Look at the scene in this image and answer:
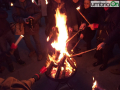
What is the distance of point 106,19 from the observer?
3676 millimetres

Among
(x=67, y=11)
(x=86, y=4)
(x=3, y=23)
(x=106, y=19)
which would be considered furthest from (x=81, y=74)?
(x=3, y=23)

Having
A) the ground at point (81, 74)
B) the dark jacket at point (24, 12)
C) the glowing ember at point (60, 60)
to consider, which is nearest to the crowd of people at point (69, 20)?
the dark jacket at point (24, 12)

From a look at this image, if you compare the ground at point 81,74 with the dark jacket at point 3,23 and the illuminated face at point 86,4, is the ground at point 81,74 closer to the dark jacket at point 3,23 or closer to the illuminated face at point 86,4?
the dark jacket at point 3,23

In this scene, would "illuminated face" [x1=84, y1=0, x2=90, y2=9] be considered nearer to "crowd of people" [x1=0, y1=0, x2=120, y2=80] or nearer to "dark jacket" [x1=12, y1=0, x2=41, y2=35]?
"crowd of people" [x1=0, y1=0, x2=120, y2=80]

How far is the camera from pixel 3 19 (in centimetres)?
395

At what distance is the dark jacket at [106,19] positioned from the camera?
10.9ft

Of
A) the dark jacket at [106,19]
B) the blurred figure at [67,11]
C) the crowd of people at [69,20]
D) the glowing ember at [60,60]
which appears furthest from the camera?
the blurred figure at [67,11]

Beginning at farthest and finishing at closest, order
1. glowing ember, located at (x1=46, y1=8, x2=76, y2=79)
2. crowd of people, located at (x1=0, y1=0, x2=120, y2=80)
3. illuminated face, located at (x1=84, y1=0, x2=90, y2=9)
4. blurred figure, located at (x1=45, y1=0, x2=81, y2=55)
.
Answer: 1. blurred figure, located at (x1=45, y1=0, x2=81, y2=55)
2. illuminated face, located at (x1=84, y1=0, x2=90, y2=9)
3. crowd of people, located at (x1=0, y1=0, x2=120, y2=80)
4. glowing ember, located at (x1=46, y1=8, x2=76, y2=79)

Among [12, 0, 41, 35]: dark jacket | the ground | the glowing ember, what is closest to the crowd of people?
[12, 0, 41, 35]: dark jacket

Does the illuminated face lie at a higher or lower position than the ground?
higher

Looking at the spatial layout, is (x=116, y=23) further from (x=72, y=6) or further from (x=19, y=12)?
(x=19, y=12)

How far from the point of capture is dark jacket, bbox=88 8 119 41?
333 cm

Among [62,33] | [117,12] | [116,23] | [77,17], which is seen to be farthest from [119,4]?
[62,33]

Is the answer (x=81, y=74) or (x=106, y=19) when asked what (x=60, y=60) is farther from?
(x=106, y=19)
